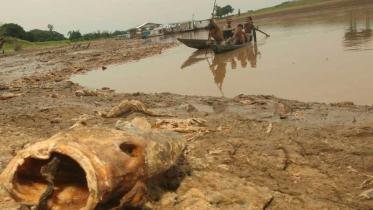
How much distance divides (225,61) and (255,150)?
44.2ft

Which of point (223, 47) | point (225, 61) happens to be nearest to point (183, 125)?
point (225, 61)

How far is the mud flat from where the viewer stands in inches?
178

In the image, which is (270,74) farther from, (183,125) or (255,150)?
(255,150)

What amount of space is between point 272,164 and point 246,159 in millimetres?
337

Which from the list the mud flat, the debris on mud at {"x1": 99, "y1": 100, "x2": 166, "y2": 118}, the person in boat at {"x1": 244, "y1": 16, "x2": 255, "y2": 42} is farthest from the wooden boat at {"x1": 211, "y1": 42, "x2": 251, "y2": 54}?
the debris on mud at {"x1": 99, "y1": 100, "x2": 166, "y2": 118}

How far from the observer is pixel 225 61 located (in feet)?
62.8

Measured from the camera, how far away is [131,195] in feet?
12.0

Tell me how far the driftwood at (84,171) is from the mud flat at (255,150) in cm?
57

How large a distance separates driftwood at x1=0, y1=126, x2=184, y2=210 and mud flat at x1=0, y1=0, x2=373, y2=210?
1.86 feet

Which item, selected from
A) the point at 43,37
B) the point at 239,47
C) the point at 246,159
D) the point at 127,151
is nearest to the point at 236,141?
the point at 246,159

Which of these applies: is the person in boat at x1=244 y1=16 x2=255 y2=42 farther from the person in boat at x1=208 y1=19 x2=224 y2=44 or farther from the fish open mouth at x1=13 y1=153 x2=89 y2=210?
the fish open mouth at x1=13 y1=153 x2=89 y2=210

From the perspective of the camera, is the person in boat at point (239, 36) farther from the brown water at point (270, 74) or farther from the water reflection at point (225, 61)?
the brown water at point (270, 74)

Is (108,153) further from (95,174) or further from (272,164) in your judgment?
(272,164)

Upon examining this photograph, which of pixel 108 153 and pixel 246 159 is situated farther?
pixel 246 159
